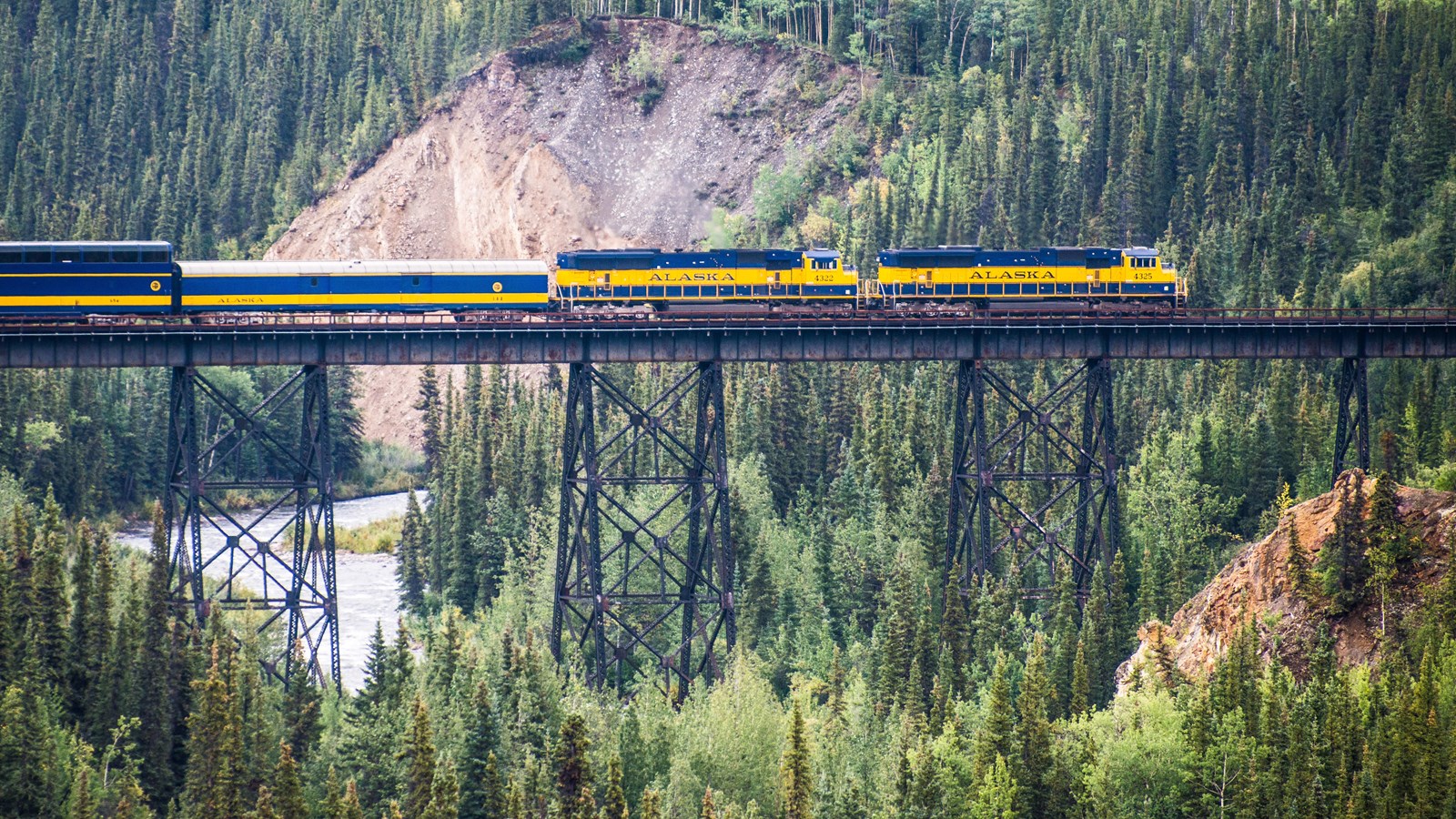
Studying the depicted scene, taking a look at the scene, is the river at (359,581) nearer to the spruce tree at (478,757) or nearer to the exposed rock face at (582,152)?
the exposed rock face at (582,152)

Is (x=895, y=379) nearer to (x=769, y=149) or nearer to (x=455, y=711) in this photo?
(x=769, y=149)

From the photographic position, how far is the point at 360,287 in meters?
63.6

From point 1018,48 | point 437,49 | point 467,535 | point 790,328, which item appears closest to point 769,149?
point 1018,48

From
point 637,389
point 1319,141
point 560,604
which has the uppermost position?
point 1319,141

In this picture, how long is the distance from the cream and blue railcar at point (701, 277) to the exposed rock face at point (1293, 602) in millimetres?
16146

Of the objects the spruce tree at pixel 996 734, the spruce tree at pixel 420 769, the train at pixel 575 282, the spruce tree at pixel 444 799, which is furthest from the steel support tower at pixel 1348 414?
the spruce tree at pixel 444 799

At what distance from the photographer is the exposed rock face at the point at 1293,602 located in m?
56.0

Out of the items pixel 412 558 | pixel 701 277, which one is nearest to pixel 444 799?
pixel 701 277

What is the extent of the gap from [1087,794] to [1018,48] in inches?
3612

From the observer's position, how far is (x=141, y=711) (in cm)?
6062

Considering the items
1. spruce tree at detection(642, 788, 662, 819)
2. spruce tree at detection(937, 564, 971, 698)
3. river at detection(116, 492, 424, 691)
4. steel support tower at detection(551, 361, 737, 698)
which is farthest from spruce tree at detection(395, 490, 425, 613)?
spruce tree at detection(642, 788, 662, 819)

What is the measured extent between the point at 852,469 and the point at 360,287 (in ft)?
104

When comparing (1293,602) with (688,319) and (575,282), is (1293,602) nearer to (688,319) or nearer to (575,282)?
(688,319)

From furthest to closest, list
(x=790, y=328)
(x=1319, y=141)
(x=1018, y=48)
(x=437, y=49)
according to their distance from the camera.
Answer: (x=437, y=49)
(x=1018, y=48)
(x=1319, y=141)
(x=790, y=328)
